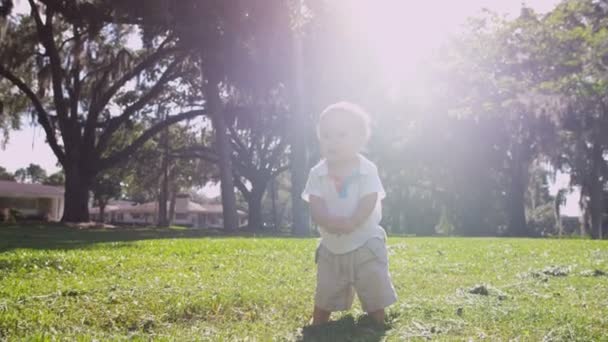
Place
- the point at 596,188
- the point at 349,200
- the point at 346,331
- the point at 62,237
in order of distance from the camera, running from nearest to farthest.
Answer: the point at 346,331 → the point at 349,200 → the point at 62,237 → the point at 596,188

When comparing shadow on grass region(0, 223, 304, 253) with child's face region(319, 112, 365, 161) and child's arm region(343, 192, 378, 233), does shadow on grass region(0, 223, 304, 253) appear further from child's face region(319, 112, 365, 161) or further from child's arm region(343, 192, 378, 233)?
child's arm region(343, 192, 378, 233)

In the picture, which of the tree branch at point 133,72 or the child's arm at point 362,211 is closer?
the child's arm at point 362,211

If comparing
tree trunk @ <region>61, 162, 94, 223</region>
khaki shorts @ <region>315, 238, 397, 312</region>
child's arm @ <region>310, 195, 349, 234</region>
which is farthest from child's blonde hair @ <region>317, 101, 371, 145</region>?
tree trunk @ <region>61, 162, 94, 223</region>

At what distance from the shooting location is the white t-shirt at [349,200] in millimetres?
3348

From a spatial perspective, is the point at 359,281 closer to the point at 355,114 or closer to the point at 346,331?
the point at 346,331

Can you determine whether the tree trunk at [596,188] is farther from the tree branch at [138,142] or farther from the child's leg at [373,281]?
the child's leg at [373,281]

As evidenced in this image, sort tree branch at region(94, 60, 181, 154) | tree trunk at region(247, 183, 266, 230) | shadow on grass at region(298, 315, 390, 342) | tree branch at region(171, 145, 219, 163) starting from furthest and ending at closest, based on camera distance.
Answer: tree trunk at region(247, 183, 266, 230) < tree branch at region(171, 145, 219, 163) < tree branch at region(94, 60, 181, 154) < shadow on grass at region(298, 315, 390, 342)

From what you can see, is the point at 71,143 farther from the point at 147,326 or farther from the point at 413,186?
the point at 147,326

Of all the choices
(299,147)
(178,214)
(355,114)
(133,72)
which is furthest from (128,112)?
(178,214)

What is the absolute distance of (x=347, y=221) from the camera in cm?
327

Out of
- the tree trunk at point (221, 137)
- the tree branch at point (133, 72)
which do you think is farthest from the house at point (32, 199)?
the tree trunk at point (221, 137)

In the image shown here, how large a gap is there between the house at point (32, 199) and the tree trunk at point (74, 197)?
20.1m

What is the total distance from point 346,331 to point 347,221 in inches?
24.0

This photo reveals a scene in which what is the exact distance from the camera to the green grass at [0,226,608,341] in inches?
119
